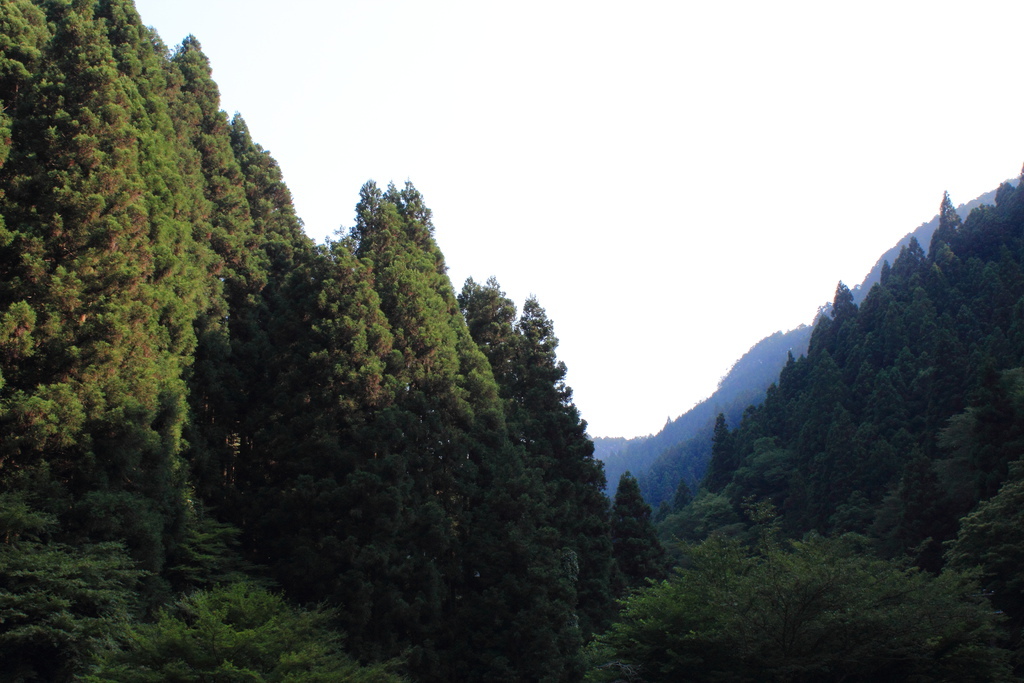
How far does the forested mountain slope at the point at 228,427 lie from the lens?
11.5 metres

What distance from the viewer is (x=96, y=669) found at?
9562 millimetres

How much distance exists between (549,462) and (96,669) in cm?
1536

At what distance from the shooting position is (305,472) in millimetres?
17344

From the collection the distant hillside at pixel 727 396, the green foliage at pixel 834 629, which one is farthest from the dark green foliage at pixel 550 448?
the distant hillside at pixel 727 396

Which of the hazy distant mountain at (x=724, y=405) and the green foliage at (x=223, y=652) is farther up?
the hazy distant mountain at (x=724, y=405)

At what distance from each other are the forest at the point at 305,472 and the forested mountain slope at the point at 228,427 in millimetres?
65

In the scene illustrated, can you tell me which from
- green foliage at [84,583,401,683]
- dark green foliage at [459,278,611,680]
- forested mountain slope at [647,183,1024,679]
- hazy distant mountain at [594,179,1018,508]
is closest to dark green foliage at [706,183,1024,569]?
forested mountain slope at [647,183,1024,679]

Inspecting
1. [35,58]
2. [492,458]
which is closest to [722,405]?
[492,458]

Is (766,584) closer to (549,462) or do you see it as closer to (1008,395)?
(549,462)

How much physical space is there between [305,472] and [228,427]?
9.16 feet

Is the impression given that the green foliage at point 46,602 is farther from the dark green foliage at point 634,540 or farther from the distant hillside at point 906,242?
the distant hillside at point 906,242

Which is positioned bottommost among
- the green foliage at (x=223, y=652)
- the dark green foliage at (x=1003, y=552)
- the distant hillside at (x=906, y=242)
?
the dark green foliage at (x=1003, y=552)

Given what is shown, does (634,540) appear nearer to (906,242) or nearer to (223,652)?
(223,652)

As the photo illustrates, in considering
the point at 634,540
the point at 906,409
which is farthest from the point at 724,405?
the point at 634,540
